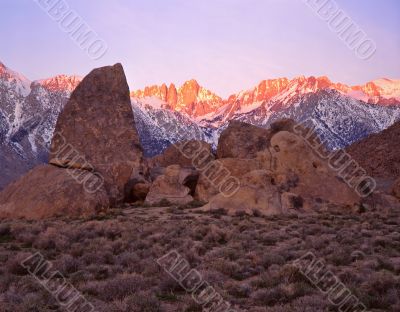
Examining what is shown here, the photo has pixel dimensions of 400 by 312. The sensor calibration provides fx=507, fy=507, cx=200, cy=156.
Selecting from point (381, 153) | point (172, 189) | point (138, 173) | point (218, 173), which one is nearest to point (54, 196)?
point (172, 189)

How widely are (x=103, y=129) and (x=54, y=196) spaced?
10868 millimetres

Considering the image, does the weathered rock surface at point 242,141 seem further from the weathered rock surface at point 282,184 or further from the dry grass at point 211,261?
the dry grass at point 211,261

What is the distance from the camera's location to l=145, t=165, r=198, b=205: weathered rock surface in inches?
1242

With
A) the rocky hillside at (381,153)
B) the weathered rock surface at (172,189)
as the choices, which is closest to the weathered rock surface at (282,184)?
the weathered rock surface at (172,189)

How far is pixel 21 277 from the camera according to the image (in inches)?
450

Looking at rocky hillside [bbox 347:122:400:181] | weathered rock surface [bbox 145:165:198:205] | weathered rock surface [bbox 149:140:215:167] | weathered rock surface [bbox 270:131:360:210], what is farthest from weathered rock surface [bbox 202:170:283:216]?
rocky hillside [bbox 347:122:400:181]

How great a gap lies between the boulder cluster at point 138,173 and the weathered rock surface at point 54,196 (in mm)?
51

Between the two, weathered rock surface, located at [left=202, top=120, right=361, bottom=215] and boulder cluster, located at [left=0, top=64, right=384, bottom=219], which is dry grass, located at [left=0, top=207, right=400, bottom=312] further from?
boulder cluster, located at [left=0, top=64, right=384, bottom=219]

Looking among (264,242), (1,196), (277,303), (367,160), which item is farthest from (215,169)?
(367,160)

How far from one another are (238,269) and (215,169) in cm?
2093

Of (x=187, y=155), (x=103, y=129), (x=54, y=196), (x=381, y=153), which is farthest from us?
(x=381, y=153)

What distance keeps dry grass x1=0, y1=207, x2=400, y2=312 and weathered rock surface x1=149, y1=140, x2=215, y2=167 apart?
63.2ft

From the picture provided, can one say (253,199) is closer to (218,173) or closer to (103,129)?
(218,173)

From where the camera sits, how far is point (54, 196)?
26.4 metres
